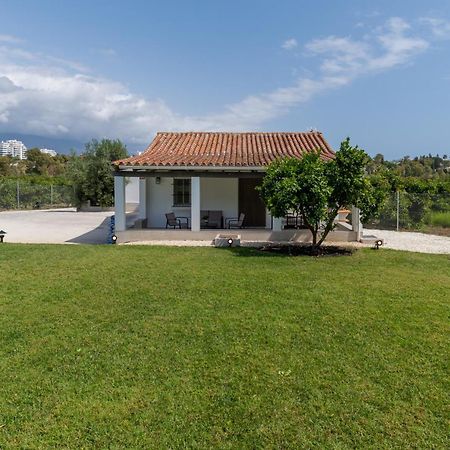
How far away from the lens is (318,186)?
40.9 feet

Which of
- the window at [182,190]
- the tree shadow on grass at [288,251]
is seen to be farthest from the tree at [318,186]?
the window at [182,190]

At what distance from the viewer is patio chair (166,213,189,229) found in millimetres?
17484

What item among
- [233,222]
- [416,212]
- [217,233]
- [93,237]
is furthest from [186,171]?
[416,212]

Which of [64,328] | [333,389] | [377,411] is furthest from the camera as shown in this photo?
[64,328]

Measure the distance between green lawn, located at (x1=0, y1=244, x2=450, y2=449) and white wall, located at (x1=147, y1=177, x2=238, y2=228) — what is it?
31.3 feet

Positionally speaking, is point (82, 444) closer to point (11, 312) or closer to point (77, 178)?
point (11, 312)

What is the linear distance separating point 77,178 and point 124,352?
3218cm

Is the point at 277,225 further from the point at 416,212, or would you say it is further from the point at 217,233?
the point at 416,212

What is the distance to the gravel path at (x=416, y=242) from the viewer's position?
14.5 metres

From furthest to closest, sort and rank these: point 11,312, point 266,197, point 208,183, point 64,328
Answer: point 208,183 → point 266,197 → point 11,312 → point 64,328

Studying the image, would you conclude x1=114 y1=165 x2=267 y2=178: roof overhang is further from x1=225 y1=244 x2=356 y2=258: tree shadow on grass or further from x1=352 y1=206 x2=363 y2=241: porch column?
x1=352 y1=206 x2=363 y2=241: porch column

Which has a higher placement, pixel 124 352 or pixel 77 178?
pixel 77 178

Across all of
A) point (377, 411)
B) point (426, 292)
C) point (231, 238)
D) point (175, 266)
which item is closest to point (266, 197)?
point (231, 238)

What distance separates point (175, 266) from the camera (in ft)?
35.4
